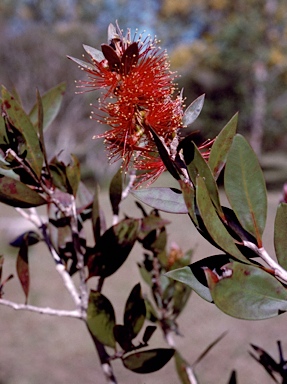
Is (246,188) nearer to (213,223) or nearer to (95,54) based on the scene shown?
(213,223)

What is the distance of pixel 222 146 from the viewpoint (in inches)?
21.4

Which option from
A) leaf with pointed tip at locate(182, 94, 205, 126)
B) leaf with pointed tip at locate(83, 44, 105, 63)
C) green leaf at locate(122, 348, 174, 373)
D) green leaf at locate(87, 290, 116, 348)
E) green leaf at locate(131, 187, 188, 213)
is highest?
leaf with pointed tip at locate(83, 44, 105, 63)

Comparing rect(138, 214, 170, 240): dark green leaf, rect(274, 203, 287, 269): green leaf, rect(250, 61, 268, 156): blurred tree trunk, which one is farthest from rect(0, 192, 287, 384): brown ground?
rect(250, 61, 268, 156): blurred tree trunk

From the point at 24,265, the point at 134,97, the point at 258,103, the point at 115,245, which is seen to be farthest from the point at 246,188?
the point at 258,103

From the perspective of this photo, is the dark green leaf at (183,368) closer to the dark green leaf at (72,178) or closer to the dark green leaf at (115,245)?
the dark green leaf at (115,245)

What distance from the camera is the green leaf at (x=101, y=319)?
708mm

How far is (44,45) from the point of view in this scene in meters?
9.98

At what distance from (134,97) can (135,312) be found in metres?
0.33

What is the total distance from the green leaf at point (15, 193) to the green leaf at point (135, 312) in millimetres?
194

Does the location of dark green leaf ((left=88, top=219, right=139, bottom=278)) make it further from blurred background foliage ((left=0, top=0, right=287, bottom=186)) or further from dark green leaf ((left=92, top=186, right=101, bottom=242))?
blurred background foliage ((left=0, top=0, right=287, bottom=186))

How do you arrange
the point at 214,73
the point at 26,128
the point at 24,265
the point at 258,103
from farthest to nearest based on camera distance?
the point at 214,73
the point at 258,103
the point at 24,265
the point at 26,128

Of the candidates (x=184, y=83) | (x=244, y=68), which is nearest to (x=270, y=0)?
(x=244, y=68)

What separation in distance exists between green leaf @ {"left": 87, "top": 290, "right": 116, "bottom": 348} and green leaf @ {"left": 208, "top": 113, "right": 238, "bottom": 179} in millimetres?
263

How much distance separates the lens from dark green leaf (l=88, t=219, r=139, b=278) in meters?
0.76
